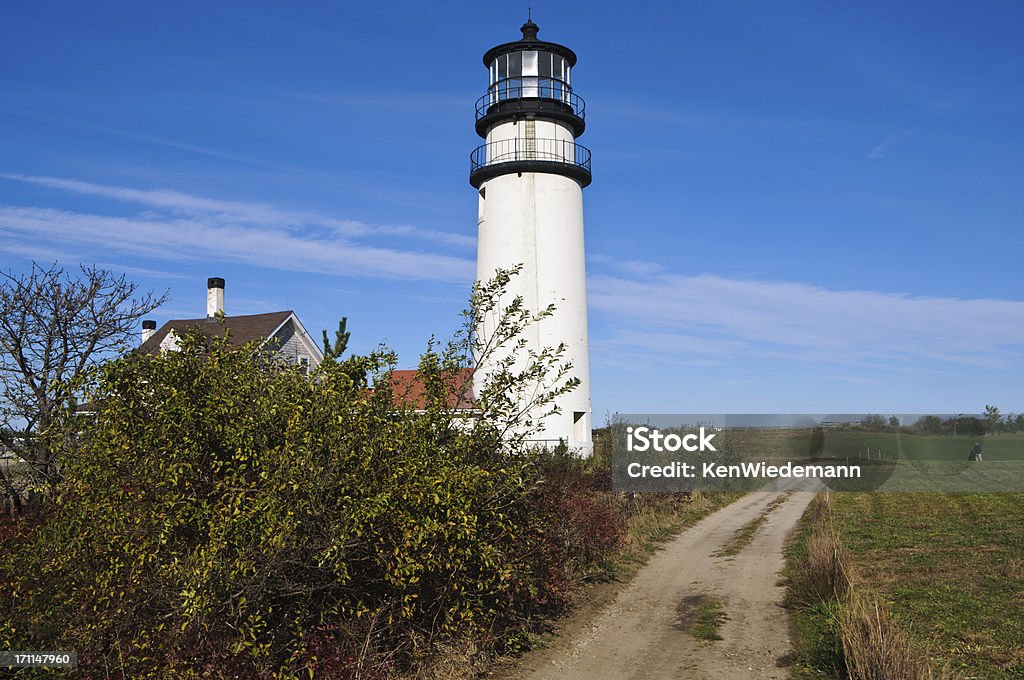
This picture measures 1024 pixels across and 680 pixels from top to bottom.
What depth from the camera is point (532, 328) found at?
96.1ft

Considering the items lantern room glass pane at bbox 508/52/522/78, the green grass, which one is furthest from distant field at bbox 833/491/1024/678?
lantern room glass pane at bbox 508/52/522/78

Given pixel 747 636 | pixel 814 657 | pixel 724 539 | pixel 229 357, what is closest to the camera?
pixel 229 357

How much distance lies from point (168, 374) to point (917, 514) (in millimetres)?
23534

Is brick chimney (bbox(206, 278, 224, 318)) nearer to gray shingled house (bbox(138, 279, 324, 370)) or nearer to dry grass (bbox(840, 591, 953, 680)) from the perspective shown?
gray shingled house (bbox(138, 279, 324, 370))

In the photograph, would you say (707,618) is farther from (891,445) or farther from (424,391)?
(891,445)

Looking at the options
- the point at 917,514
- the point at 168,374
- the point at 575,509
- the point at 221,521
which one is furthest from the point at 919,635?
the point at 917,514

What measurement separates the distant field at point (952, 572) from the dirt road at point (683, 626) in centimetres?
190

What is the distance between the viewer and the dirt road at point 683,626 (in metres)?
10.5

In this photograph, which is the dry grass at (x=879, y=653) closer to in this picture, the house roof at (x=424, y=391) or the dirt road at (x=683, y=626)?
the dirt road at (x=683, y=626)

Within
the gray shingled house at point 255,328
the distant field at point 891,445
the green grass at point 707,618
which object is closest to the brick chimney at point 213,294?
the gray shingled house at point 255,328

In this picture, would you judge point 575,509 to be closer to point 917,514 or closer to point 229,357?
point 229,357

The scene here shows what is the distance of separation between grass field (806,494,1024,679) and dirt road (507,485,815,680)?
6.10ft

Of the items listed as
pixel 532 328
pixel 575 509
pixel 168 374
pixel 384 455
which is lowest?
pixel 575 509

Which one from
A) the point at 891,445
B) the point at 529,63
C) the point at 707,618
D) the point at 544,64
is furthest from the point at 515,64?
the point at 891,445
